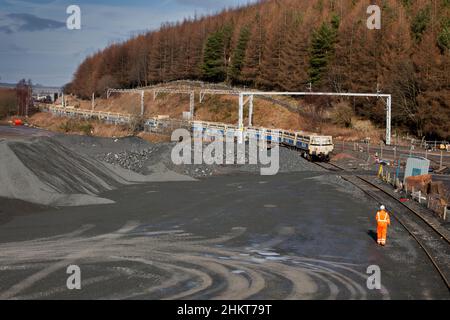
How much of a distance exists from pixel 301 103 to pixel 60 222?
257 ft

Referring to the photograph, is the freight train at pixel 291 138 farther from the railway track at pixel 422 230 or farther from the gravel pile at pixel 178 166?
the railway track at pixel 422 230

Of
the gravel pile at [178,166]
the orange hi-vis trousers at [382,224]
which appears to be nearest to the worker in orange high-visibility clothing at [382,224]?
the orange hi-vis trousers at [382,224]

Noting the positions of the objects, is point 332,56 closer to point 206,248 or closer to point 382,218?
point 382,218

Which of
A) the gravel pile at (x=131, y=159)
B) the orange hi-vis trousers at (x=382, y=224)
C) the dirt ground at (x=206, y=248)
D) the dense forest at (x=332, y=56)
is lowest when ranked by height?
the dirt ground at (x=206, y=248)

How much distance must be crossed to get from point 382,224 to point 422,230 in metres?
4.25

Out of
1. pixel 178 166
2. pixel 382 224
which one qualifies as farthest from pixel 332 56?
pixel 382 224

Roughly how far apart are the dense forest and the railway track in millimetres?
35267

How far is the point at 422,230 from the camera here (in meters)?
23.5

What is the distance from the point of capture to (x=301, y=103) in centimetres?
9850

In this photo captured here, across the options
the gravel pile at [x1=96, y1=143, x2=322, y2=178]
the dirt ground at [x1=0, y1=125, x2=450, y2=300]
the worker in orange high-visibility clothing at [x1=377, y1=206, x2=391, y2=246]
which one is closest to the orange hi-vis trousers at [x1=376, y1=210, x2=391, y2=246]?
the worker in orange high-visibility clothing at [x1=377, y1=206, x2=391, y2=246]

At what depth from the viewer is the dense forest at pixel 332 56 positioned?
2773 inches

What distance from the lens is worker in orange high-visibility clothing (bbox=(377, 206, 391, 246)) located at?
65.5 ft

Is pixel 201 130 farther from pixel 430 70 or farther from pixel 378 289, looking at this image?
pixel 378 289
